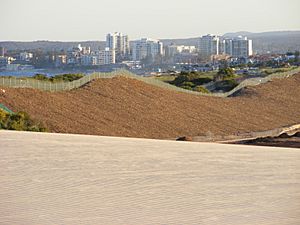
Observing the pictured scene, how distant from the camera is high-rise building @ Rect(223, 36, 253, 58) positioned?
318ft

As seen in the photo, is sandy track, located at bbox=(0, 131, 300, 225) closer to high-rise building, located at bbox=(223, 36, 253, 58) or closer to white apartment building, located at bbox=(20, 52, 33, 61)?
white apartment building, located at bbox=(20, 52, 33, 61)

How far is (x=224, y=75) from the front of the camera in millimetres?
51406

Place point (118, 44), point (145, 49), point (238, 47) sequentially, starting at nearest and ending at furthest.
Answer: point (118, 44)
point (145, 49)
point (238, 47)

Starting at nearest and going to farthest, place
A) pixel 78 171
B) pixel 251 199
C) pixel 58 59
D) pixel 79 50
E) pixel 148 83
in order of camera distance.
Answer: pixel 251 199, pixel 78 171, pixel 148 83, pixel 58 59, pixel 79 50

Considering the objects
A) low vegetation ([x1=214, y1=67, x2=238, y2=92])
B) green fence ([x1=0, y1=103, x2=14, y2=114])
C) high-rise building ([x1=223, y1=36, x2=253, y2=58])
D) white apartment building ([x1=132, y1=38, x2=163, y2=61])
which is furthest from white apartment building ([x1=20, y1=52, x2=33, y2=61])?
high-rise building ([x1=223, y1=36, x2=253, y2=58])

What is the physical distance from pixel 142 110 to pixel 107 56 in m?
33.0

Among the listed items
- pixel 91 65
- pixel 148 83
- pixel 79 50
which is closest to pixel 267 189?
pixel 148 83

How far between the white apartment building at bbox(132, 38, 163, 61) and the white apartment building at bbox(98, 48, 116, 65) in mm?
6956

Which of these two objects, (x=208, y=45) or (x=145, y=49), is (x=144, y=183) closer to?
(x=145, y=49)

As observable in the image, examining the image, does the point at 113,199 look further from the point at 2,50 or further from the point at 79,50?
the point at 79,50

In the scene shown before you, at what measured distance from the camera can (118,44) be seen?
69.4m

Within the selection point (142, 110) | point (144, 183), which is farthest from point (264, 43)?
point (144, 183)

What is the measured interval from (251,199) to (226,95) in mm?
28304

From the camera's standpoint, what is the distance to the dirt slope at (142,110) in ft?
77.0
